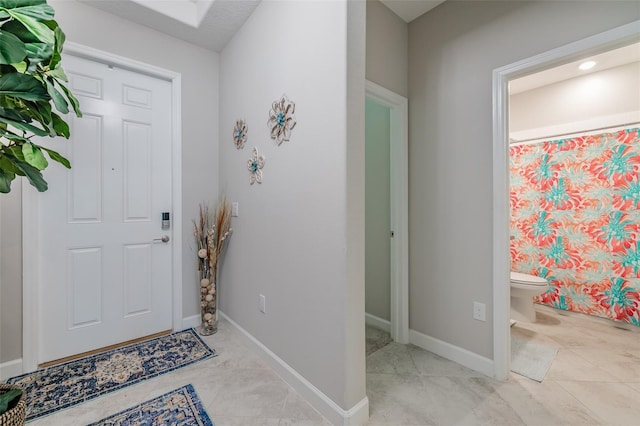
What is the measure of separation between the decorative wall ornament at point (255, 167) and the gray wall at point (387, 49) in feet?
3.30

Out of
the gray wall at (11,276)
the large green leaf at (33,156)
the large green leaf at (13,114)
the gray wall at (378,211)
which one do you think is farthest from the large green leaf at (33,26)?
the gray wall at (378,211)

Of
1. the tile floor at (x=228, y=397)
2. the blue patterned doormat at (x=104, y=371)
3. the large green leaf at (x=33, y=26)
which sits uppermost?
the large green leaf at (x=33, y=26)

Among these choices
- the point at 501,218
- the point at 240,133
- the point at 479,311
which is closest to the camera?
the point at 501,218

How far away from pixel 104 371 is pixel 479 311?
2584 millimetres

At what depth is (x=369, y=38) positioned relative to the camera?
6.73ft

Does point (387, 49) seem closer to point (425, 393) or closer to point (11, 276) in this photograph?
point (425, 393)

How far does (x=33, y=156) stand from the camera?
1051 millimetres

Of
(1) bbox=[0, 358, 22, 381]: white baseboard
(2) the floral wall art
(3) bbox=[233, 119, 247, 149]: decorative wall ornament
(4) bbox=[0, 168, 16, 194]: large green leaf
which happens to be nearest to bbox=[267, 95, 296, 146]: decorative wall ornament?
(3) bbox=[233, 119, 247, 149]: decorative wall ornament

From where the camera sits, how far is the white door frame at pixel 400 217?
2301mm

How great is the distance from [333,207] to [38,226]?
206 centimetres

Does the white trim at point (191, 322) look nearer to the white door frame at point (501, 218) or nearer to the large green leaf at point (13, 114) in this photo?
the large green leaf at point (13, 114)

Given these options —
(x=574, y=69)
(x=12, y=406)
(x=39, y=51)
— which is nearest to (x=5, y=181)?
(x=39, y=51)

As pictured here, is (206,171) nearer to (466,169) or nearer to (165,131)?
(165,131)

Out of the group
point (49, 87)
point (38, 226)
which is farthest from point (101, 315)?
point (49, 87)
